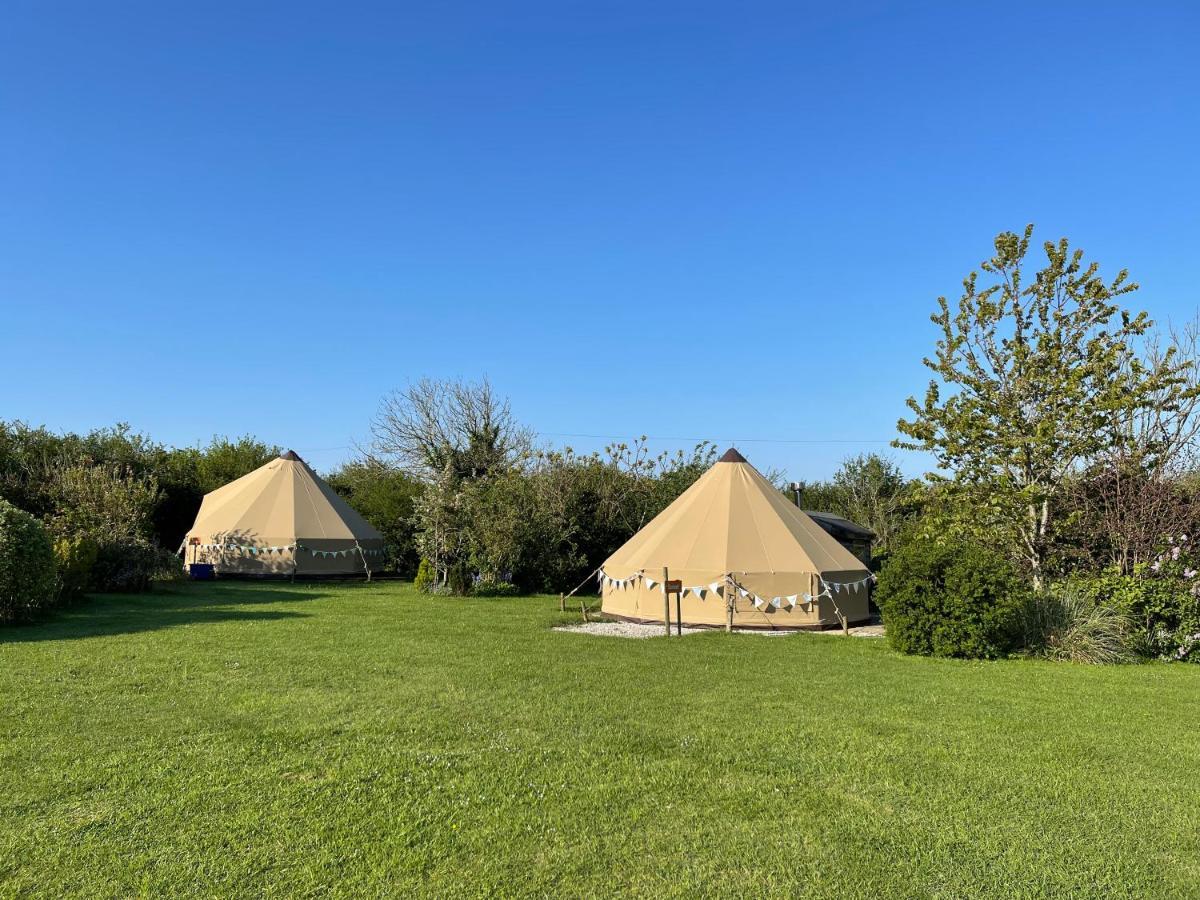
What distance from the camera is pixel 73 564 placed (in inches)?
587

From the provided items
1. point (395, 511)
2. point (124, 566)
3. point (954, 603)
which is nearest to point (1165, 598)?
point (954, 603)

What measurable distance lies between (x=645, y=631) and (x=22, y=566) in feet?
29.9

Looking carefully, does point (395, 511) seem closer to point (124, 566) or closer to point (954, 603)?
point (124, 566)

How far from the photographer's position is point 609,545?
2252 cm

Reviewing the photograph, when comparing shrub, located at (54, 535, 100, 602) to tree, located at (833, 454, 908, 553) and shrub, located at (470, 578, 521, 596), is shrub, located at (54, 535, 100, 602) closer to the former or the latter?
shrub, located at (470, 578, 521, 596)

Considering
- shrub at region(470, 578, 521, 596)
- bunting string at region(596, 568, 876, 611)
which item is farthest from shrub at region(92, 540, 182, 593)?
bunting string at region(596, 568, 876, 611)

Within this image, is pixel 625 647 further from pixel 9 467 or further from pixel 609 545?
pixel 9 467

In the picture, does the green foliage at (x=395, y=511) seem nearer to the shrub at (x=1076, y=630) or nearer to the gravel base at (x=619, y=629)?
the gravel base at (x=619, y=629)

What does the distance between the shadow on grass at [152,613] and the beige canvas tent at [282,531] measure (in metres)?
4.66

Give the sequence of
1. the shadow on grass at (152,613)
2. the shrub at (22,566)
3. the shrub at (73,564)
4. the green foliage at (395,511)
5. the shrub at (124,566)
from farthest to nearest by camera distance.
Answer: the green foliage at (395,511), the shrub at (124,566), the shrub at (73,564), the shrub at (22,566), the shadow on grass at (152,613)

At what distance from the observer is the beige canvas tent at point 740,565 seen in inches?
538

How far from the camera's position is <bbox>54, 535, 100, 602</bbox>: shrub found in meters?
14.3

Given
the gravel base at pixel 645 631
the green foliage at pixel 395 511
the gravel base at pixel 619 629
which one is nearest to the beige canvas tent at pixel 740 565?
the gravel base at pixel 645 631

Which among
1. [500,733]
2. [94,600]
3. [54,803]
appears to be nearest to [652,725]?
[500,733]
